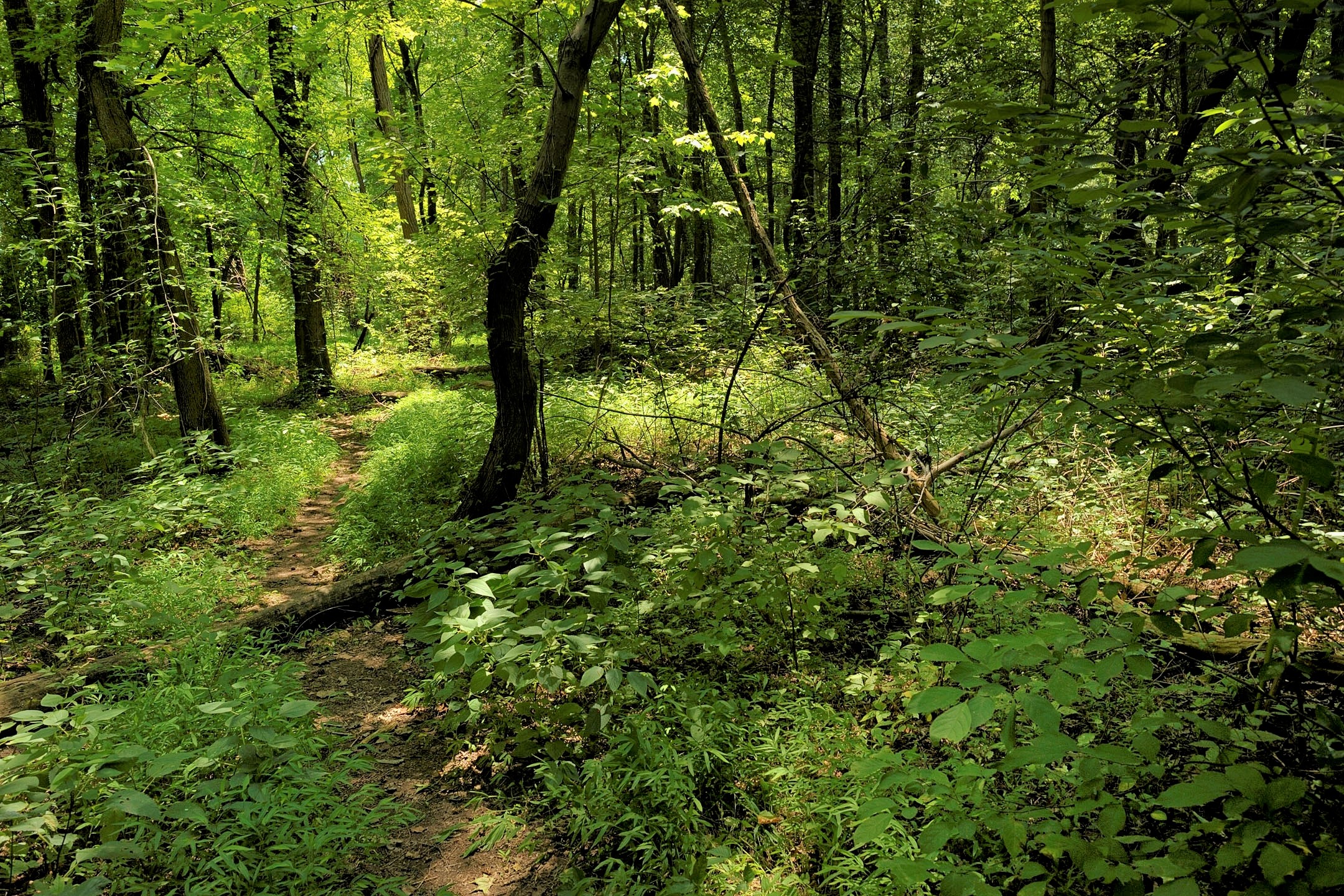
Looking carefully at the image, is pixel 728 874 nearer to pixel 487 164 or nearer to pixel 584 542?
pixel 584 542

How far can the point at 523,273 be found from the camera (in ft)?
20.0

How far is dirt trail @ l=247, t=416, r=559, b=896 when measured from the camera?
291 centimetres

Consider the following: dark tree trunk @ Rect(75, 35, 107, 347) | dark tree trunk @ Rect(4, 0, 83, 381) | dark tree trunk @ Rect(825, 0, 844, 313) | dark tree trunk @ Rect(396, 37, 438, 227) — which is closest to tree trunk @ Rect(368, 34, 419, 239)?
dark tree trunk @ Rect(396, 37, 438, 227)

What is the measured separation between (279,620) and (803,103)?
10.3 meters

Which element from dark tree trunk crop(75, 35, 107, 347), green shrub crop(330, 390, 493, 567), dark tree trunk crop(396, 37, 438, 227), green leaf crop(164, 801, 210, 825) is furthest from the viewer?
dark tree trunk crop(396, 37, 438, 227)

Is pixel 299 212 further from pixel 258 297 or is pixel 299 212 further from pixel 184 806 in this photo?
pixel 184 806

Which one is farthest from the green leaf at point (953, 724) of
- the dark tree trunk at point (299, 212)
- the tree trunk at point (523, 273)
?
the dark tree trunk at point (299, 212)

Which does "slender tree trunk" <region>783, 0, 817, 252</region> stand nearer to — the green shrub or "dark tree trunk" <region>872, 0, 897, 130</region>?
"dark tree trunk" <region>872, 0, 897, 130</region>

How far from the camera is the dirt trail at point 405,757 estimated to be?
2908 mm

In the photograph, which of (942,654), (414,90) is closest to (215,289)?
(414,90)

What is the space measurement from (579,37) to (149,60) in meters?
5.05

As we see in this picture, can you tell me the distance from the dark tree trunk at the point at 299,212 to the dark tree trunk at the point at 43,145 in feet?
8.97

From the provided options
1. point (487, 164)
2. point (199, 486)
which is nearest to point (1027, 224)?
point (487, 164)

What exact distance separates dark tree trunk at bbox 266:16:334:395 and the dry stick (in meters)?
5.77
